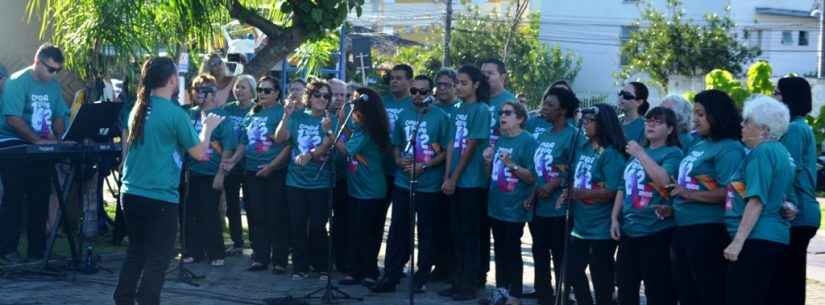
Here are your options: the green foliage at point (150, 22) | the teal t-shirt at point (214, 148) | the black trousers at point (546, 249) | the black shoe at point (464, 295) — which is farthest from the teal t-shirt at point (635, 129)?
the green foliage at point (150, 22)

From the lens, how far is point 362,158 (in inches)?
448

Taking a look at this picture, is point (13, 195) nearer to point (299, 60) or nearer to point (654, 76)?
point (299, 60)

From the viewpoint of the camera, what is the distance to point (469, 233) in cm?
1073

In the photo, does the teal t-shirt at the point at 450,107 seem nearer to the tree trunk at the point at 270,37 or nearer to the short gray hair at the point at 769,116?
the tree trunk at the point at 270,37

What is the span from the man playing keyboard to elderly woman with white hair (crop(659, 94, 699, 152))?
19.8ft

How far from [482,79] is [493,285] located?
82.7 inches

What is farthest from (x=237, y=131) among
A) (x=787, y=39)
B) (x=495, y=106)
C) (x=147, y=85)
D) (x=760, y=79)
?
(x=787, y=39)

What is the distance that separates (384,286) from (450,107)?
5.71 feet

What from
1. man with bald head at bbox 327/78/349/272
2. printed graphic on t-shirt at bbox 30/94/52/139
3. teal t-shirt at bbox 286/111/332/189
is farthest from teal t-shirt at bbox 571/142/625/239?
printed graphic on t-shirt at bbox 30/94/52/139

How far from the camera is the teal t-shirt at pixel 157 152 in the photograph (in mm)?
8039

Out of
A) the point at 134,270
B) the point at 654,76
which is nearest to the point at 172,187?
the point at 134,270

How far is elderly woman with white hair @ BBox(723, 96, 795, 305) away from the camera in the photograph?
7.54 metres

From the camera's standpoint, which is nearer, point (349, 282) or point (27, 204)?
point (349, 282)

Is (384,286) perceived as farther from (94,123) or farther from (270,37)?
(270,37)
